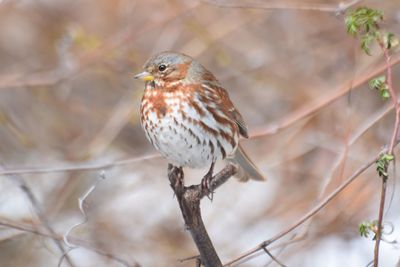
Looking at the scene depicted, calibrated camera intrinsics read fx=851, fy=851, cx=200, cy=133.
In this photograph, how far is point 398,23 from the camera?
5613 mm

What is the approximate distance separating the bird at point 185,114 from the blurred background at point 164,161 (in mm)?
1434

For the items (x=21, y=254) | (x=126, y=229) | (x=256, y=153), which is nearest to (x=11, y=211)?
(x=21, y=254)

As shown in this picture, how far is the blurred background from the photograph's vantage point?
5938mm

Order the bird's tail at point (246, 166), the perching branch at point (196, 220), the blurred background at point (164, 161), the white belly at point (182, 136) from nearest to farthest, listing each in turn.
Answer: the perching branch at point (196, 220), the white belly at point (182, 136), the bird's tail at point (246, 166), the blurred background at point (164, 161)

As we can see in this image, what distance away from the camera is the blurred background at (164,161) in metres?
5.94

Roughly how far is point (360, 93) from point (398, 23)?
1133mm

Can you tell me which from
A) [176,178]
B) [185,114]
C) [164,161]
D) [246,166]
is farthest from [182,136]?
[164,161]

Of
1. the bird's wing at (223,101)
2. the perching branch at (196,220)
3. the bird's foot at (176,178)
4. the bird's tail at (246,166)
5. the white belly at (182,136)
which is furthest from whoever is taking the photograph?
the bird's tail at (246,166)

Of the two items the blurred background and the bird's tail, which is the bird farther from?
the blurred background

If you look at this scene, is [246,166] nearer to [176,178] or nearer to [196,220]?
[176,178]

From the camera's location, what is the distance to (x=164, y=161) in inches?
257

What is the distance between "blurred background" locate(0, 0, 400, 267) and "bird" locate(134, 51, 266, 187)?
143 cm

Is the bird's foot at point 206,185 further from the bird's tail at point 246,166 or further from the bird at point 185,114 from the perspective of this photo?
the bird's tail at point 246,166

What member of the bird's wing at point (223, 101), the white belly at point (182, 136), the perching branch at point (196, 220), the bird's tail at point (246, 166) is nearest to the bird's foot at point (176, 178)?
the perching branch at point (196, 220)
